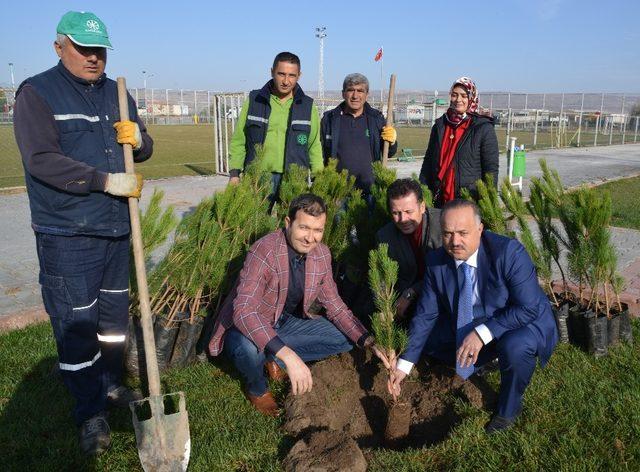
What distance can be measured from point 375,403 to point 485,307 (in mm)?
870

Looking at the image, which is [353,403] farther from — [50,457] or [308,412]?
[50,457]

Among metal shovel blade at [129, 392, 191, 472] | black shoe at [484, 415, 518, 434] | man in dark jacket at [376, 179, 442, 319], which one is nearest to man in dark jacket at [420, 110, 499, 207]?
man in dark jacket at [376, 179, 442, 319]

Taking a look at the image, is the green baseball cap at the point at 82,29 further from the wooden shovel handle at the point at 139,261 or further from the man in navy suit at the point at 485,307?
the man in navy suit at the point at 485,307

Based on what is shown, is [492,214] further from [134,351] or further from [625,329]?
[134,351]

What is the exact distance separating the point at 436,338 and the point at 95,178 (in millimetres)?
2137

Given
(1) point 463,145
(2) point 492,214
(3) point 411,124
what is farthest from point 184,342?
(3) point 411,124

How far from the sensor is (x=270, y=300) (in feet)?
10.8

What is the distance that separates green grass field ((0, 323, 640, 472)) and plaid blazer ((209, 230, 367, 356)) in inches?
16.9

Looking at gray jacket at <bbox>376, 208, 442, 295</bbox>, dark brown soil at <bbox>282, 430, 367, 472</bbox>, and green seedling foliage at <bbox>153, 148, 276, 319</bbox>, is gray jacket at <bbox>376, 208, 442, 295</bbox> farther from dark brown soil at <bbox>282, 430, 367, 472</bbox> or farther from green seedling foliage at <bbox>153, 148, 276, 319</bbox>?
dark brown soil at <bbox>282, 430, 367, 472</bbox>

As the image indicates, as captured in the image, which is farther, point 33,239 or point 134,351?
point 33,239

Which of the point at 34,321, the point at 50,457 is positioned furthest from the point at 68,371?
the point at 34,321

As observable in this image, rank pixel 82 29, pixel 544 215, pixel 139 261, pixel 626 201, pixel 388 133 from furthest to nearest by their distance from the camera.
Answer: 1. pixel 626 201
2. pixel 388 133
3. pixel 544 215
4. pixel 139 261
5. pixel 82 29

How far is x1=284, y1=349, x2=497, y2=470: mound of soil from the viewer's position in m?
2.95

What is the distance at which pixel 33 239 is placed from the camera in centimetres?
725
